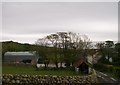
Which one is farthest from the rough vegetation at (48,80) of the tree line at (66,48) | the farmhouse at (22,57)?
the farmhouse at (22,57)

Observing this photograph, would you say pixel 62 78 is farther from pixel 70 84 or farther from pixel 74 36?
pixel 74 36

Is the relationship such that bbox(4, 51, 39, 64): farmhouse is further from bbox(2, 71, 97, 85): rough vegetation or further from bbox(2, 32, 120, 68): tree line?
bbox(2, 71, 97, 85): rough vegetation

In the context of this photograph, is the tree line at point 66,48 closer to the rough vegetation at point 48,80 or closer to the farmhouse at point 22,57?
the farmhouse at point 22,57

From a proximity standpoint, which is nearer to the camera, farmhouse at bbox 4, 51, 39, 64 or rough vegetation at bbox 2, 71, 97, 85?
rough vegetation at bbox 2, 71, 97, 85

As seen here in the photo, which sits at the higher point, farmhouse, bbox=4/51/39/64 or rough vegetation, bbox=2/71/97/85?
farmhouse, bbox=4/51/39/64

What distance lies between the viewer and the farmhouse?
756 inches

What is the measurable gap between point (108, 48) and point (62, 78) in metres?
8.03

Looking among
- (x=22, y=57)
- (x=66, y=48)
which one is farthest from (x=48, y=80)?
(x=22, y=57)

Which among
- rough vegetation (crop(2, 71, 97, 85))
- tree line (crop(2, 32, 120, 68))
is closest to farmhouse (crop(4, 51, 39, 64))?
tree line (crop(2, 32, 120, 68))

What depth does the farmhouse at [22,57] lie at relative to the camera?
19.2 metres

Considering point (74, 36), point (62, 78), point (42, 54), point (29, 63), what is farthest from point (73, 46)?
point (62, 78)

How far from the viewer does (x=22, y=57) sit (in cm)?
2048

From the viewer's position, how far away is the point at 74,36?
58.5ft

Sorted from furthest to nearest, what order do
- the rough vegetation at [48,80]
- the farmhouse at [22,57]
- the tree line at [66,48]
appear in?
1. the farmhouse at [22,57]
2. the tree line at [66,48]
3. the rough vegetation at [48,80]
